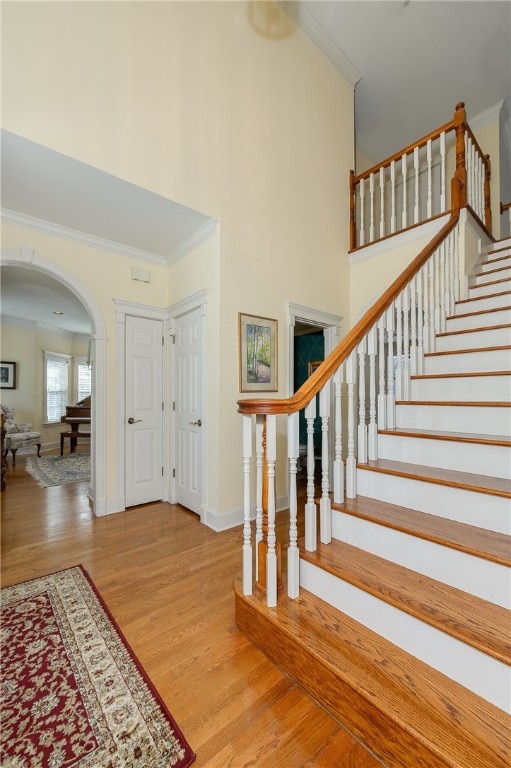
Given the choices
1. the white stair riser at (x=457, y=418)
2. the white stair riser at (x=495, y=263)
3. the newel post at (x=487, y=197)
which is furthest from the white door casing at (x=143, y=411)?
the newel post at (x=487, y=197)

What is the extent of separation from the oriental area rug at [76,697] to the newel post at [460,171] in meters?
4.30

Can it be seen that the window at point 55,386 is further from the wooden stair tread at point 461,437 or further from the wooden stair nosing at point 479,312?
the wooden stair nosing at point 479,312

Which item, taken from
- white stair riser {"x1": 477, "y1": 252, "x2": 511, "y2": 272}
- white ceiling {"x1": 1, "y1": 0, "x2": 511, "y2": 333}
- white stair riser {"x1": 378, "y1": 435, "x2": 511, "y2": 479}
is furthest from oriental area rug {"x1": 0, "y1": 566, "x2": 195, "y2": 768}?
white stair riser {"x1": 477, "y1": 252, "x2": 511, "y2": 272}

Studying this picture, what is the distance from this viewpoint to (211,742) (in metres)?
1.16

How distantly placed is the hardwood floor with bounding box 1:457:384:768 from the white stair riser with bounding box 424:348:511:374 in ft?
6.80

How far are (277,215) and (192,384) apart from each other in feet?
6.52

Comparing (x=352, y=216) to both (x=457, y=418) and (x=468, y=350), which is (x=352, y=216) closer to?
(x=468, y=350)

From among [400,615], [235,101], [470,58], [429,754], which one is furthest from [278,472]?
[470,58]

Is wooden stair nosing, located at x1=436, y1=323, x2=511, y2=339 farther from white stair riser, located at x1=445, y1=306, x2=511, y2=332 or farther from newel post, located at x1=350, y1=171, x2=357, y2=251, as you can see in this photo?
newel post, located at x1=350, y1=171, x2=357, y2=251

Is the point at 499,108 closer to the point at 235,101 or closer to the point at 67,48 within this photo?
the point at 235,101

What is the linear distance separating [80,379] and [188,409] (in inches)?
254

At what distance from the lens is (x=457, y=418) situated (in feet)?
6.48

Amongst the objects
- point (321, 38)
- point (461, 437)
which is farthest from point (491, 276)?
point (321, 38)

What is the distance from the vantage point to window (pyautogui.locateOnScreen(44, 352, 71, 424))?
756 cm
